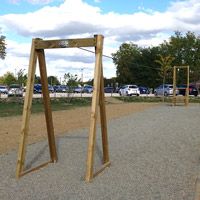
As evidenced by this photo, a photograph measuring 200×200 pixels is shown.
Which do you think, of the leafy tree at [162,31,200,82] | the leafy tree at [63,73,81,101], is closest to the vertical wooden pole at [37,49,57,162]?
the leafy tree at [63,73,81,101]

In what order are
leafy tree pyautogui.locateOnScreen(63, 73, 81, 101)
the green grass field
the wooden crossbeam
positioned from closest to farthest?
the wooden crossbeam → the green grass field → leafy tree pyautogui.locateOnScreen(63, 73, 81, 101)

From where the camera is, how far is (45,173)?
730cm

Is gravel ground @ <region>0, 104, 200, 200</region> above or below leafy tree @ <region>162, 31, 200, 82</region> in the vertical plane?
below

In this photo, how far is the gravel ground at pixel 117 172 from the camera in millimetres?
Result: 5969

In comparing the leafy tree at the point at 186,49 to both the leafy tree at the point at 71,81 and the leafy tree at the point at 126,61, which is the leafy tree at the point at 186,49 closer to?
the leafy tree at the point at 126,61

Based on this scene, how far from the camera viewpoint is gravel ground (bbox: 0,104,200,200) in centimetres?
597

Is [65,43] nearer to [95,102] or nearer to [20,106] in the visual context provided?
[95,102]

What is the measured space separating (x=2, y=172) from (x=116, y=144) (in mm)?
4015

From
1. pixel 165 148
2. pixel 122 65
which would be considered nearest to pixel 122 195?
pixel 165 148

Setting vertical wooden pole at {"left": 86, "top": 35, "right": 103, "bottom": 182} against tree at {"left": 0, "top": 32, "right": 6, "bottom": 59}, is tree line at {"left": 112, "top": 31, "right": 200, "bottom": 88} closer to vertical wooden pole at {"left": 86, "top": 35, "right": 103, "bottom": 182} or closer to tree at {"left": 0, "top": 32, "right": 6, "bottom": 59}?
tree at {"left": 0, "top": 32, "right": 6, "bottom": 59}

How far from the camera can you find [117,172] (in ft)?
24.4

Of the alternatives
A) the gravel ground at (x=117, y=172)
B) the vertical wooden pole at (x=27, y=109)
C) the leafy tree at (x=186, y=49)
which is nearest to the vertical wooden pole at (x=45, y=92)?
the vertical wooden pole at (x=27, y=109)

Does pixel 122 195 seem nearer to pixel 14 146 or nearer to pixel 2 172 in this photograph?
pixel 2 172

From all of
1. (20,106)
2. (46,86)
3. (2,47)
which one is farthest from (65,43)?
(2,47)
